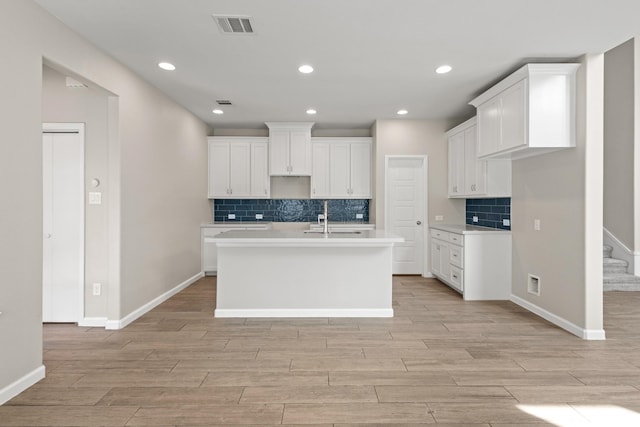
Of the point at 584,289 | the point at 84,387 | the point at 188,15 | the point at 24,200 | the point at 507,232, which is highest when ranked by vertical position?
the point at 188,15

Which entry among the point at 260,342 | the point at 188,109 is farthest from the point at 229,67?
the point at 260,342

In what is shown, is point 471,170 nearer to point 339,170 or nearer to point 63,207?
point 339,170

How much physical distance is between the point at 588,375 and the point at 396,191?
404cm

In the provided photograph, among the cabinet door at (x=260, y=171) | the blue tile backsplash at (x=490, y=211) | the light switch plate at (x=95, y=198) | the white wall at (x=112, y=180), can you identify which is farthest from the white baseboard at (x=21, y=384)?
the blue tile backsplash at (x=490, y=211)

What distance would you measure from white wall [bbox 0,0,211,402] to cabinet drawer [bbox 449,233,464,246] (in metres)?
4.03

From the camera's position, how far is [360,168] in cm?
659

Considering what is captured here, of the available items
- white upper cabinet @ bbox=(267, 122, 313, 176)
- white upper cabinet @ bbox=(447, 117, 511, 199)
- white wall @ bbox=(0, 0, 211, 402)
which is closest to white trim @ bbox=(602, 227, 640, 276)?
white upper cabinet @ bbox=(447, 117, 511, 199)

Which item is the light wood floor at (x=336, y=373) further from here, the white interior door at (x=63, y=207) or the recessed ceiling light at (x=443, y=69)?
the recessed ceiling light at (x=443, y=69)

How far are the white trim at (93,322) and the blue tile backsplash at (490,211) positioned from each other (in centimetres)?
519

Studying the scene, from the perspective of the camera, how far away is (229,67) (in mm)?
3842

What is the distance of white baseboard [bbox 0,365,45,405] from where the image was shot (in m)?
2.33

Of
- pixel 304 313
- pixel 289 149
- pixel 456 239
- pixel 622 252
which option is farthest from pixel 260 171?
pixel 622 252

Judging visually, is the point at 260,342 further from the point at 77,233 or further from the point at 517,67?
the point at 517,67

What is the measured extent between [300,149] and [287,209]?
Answer: 124cm
